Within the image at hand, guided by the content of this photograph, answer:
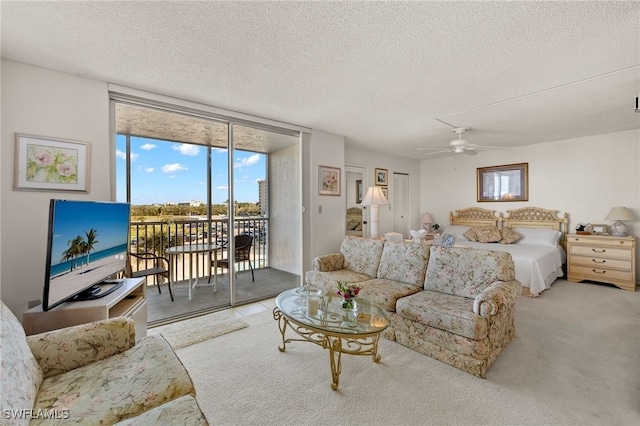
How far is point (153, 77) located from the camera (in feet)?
8.34

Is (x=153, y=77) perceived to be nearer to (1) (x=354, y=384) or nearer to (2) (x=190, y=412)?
(2) (x=190, y=412)

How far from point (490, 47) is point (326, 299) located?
2.39 m

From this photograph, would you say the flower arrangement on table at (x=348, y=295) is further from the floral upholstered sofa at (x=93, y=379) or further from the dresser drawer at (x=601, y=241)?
the dresser drawer at (x=601, y=241)

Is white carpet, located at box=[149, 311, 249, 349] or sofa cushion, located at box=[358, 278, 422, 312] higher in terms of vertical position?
sofa cushion, located at box=[358, 278, 422, 312]

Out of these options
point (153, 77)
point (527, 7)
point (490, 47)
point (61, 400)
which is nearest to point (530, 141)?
point (490, 47)

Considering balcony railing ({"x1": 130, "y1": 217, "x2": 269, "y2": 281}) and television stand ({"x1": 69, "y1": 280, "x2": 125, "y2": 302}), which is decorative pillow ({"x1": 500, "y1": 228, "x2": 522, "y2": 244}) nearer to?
balcony railing ({"x1": 130, "y1": 217, "x2": 269, "y2": 281})

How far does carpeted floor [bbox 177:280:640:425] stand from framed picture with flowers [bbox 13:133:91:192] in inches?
70.5

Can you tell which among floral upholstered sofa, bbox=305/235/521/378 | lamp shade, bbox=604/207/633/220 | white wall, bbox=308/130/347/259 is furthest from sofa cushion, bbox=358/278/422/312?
lamp shade, bbox=604/207/633/220

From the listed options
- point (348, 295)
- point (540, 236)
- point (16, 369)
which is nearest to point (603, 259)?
point (540, 236)

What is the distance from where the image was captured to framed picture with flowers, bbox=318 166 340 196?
4.40 meters

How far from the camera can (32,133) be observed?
7.45 feet

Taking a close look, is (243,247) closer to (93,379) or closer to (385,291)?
(385,291)

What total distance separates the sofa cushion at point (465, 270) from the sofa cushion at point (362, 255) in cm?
67

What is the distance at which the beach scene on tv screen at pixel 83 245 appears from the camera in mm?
1723
